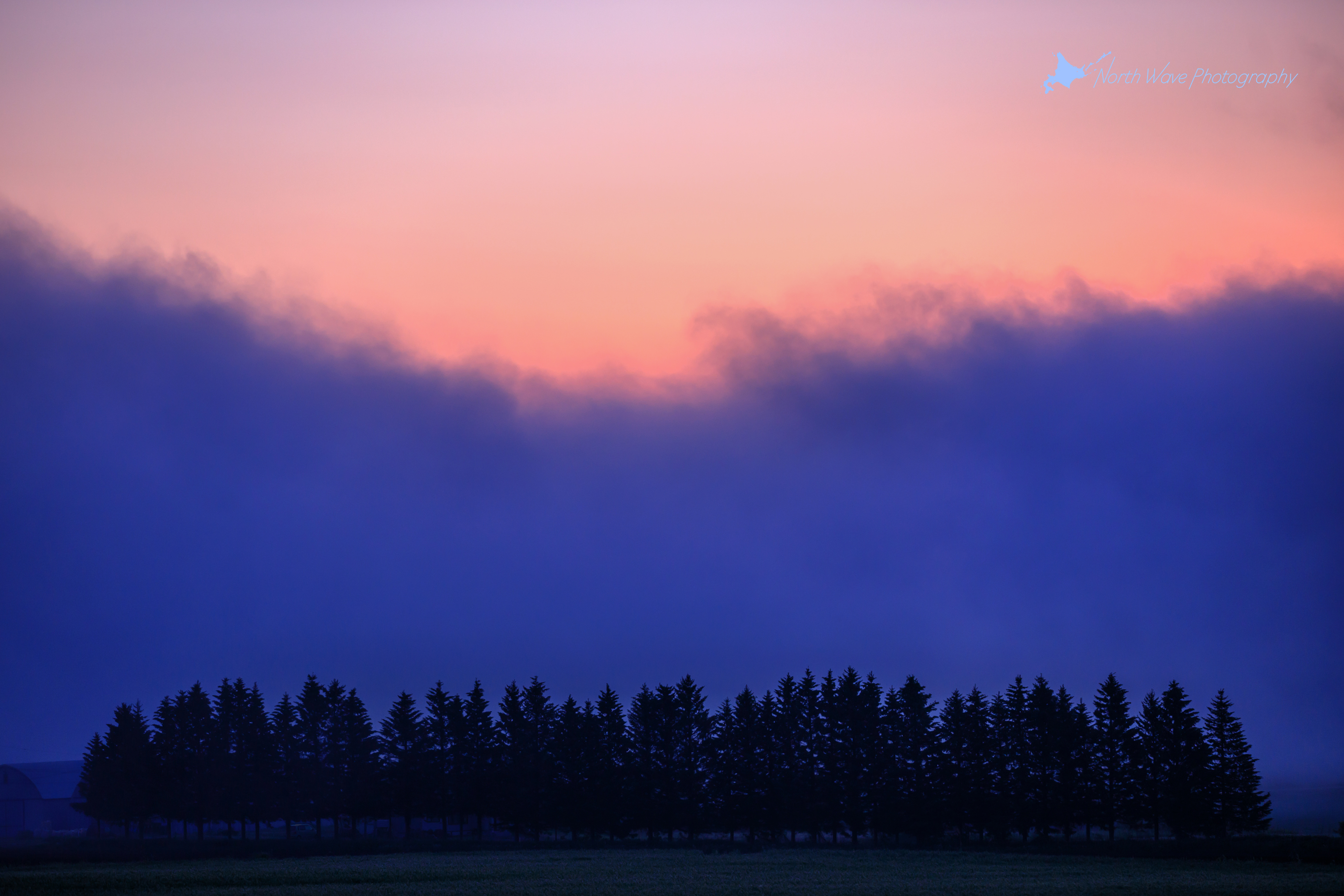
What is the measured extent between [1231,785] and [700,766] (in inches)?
1830

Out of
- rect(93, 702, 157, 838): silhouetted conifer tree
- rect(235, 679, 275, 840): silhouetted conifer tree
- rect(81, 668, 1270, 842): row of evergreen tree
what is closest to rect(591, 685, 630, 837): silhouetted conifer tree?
rect(81, 668, 1270, 842): row of evergreen tree

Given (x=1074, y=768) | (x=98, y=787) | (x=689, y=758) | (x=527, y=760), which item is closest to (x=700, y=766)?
(x=689, y=758)

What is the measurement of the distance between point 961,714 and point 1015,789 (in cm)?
798

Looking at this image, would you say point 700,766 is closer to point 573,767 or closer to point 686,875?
point 573,767

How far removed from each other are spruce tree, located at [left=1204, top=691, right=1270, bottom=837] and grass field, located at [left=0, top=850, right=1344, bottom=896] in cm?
2519

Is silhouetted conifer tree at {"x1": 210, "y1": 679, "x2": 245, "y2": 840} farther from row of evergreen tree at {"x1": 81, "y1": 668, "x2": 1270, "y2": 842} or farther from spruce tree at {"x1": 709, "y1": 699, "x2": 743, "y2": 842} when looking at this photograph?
spruce tree at {"x1": 709, "y1": 699, "x2": 743, "y2": 842}

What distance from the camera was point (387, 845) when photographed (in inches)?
3580

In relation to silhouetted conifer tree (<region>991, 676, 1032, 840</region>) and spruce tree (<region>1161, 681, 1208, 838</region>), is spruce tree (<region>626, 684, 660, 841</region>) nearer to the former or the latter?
silhouetted conifer tree (<region>991, 676, 1032, 840</region>)

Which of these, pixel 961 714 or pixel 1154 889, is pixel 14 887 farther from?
pixel 961 714

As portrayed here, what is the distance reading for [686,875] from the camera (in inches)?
2394

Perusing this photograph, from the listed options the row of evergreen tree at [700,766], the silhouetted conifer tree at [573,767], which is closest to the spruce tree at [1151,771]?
the row of evergreen tree at [700,766]

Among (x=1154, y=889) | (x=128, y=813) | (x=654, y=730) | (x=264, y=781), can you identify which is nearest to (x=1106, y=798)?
(x=654, y=730)

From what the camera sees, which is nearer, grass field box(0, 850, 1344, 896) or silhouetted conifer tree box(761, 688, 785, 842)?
grass field box(0, 850, 1344, 896)

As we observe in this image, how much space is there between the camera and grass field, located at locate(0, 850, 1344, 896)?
51.6 m
